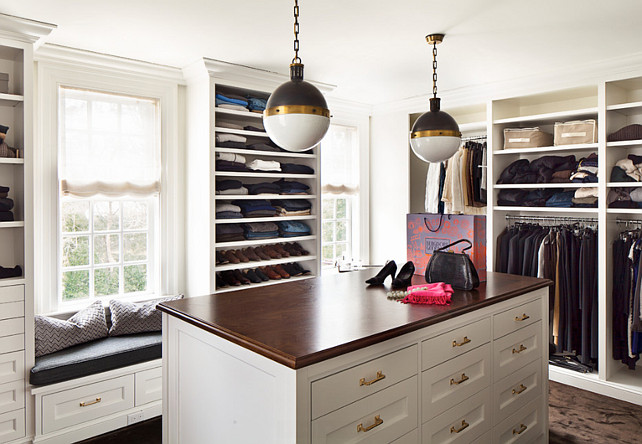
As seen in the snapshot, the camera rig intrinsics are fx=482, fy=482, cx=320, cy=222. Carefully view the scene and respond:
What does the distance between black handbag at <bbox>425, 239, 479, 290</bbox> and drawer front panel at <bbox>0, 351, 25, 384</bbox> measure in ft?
7.87

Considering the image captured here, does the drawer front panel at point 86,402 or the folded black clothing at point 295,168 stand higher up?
the folded black clothing at point 295,168

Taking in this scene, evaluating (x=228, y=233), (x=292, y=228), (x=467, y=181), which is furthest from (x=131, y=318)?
(x=467, y=181)

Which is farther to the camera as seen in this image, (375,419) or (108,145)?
(108,145)

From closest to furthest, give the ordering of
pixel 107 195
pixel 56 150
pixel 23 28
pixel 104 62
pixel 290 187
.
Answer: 1. pixel 23 28
2. pixel 56 150
3. pixel 104 62
4. pixel 107 195
5. pixel 290 187

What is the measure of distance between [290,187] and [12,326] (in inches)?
91.9

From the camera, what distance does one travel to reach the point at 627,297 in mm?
3615

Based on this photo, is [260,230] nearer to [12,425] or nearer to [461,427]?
[12,425]

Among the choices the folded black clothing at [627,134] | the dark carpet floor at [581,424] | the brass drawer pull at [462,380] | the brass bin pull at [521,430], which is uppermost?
the folded black clothing at [627,134]

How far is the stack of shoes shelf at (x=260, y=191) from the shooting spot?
3896mm

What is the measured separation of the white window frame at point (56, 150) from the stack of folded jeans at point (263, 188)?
22.4 inches

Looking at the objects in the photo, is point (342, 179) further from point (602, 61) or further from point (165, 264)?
point (602, 61)

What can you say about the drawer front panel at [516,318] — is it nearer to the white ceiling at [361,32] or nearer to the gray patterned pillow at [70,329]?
the white ceiling at [361,32]

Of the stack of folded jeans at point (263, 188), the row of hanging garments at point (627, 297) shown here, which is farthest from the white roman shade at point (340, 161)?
the row of hanging garments at point (627, 297)

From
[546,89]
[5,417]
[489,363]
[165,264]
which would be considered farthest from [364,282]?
[546,89]
